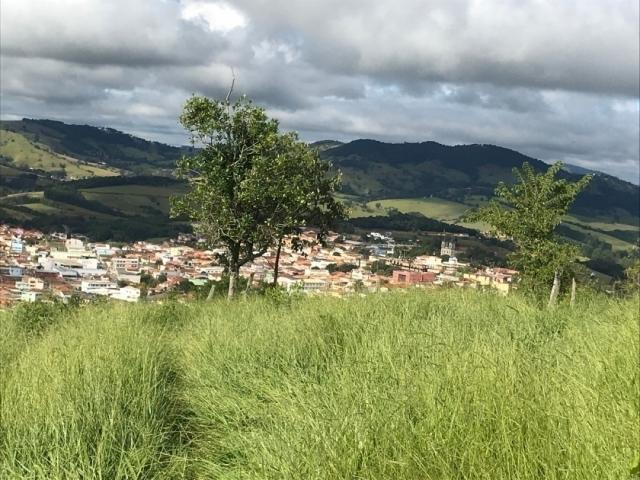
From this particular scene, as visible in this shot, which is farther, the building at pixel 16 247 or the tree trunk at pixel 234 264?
the building at pixel 16 247

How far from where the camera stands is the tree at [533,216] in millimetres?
18344

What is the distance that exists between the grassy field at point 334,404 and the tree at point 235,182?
10774 mm

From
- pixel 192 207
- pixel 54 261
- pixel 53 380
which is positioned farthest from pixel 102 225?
pixel 53 380

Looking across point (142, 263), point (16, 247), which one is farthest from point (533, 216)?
point (16, 247)

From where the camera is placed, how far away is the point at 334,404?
4312 millimetres

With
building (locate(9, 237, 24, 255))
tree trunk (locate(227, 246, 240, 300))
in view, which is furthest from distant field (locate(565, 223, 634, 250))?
tree trunk (locate(227, 246, 240, 300))

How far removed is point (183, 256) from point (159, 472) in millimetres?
98765

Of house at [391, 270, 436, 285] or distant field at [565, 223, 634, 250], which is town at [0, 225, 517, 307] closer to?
house at [391, 270, 436, 285]

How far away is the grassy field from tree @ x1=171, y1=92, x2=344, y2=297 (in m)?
10.8

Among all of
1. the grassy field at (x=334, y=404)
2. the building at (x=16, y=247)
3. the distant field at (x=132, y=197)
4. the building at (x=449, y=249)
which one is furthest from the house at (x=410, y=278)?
the distant field at (x=132, y=197)

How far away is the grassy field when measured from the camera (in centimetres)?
340

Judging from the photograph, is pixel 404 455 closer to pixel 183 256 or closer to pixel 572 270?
pixel 572 270

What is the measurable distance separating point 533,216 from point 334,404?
55.2 ft

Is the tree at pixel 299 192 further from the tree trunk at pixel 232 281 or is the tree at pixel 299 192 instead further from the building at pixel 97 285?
the building at pixel 97 285
